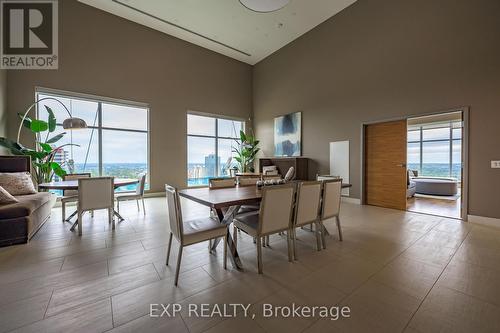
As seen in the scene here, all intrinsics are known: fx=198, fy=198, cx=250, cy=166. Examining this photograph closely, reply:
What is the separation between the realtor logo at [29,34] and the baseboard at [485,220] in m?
9.47

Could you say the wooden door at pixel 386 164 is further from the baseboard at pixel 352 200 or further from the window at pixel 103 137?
the window at pixel 103 137

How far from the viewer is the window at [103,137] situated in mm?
5145

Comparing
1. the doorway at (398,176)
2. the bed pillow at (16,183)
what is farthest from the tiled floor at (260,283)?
the doorway at (398,176)

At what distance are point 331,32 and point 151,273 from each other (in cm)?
696

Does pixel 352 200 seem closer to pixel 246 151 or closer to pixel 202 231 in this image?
pixel 246 151

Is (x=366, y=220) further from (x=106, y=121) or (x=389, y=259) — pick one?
(x=106, y=121)

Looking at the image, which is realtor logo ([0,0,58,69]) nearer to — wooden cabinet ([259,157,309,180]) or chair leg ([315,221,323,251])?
wooden cabinet ([259,157,309,180])

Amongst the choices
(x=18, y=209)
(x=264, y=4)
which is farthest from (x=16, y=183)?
(x=264, y=4)

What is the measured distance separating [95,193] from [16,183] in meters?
1.57

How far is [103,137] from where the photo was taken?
18.3 feet

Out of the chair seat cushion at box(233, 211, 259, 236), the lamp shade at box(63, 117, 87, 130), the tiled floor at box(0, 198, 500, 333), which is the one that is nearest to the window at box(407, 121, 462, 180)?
the tiled floor at box(0, 198, 500, 333)

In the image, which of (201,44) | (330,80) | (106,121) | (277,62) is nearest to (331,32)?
(330,80)

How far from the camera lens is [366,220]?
3.81 metres

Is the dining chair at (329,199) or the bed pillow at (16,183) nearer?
the dining chair at (329,199)
